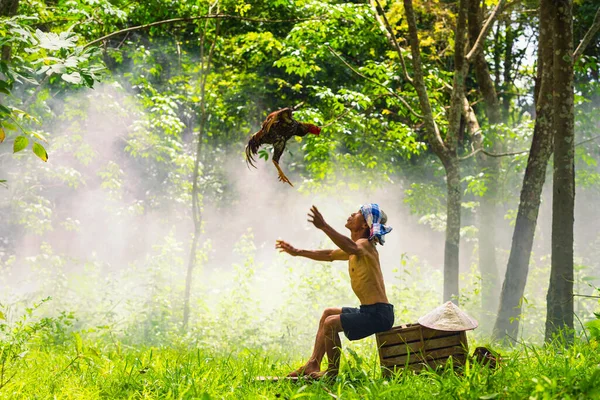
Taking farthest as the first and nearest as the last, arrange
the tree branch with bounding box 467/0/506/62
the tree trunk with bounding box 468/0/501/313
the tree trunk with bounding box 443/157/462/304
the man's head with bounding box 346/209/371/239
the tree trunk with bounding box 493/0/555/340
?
the tree trunk with bounding box 468/0/501/313 → the tree trunk with bounding box 443/157/462/304 → the tree branch with bounding box 467/0/506/62 → the tree trunk with bounding box 493/0/555/340 → the man's head with bounding box 346/209/371/239

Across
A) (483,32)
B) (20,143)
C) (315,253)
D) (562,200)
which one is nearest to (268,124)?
(315,253)

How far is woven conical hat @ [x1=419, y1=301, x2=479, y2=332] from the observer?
497cm

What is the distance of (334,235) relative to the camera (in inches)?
202

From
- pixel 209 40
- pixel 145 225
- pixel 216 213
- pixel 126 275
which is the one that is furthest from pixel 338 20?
pixel 216 213

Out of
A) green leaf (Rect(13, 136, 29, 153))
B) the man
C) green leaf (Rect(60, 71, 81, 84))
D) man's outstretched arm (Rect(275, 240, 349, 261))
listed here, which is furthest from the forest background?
man's outstretched arm (Rect(275, 240, 349, 261))

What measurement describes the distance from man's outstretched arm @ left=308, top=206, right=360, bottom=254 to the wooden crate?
2.30ft

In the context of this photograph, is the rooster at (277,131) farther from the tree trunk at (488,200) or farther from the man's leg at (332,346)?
the tree trunk at (488,200)

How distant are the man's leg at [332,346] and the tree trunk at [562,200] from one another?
262 centimetres

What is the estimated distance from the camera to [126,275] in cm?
1271

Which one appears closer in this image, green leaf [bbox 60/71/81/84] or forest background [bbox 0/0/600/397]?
green leaf [bbox 60/71/81/84]

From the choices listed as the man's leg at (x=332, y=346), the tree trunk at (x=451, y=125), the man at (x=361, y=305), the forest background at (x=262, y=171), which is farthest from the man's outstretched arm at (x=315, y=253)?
the tree trunk at (x=451, y=125)

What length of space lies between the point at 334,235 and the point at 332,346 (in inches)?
34.6

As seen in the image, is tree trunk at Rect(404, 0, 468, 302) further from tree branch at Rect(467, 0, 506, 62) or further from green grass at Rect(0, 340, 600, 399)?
green grass at Rect(0, 340, 600, 399)

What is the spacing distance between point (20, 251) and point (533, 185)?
45.5ft
